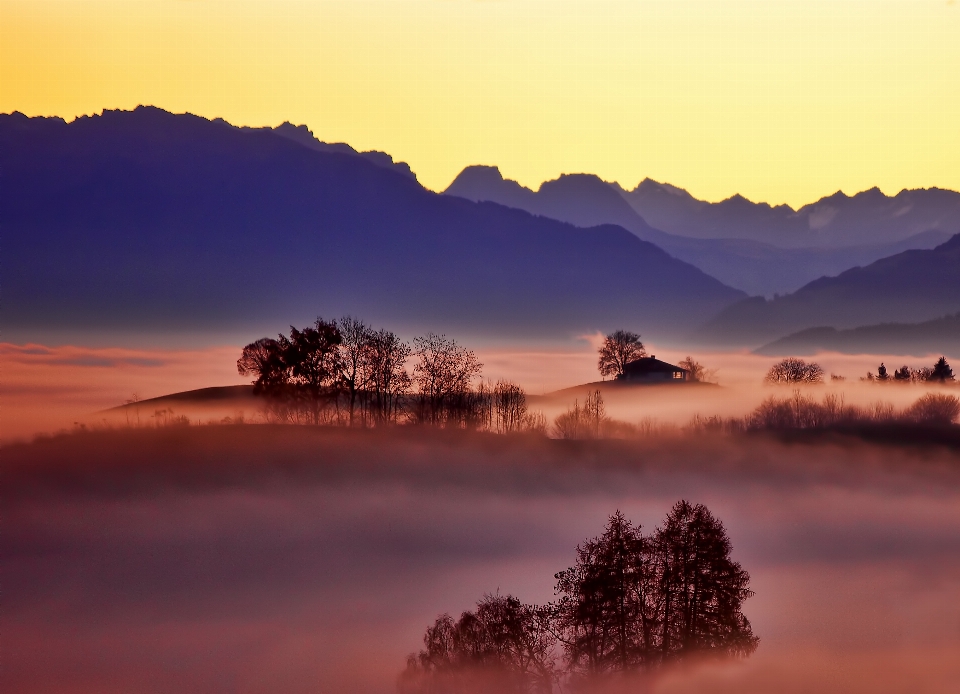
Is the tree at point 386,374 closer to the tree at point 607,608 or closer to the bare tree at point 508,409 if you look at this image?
the bare tree at point 508,409

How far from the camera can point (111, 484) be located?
→ 374 feet

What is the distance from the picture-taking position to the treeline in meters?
129

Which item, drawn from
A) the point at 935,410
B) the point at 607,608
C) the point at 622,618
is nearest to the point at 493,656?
the point at 607,608

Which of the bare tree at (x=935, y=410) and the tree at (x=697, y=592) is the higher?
the bare tree at (x=935, y=410)

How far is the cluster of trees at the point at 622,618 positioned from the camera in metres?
54.8

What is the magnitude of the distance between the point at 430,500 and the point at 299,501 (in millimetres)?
15486

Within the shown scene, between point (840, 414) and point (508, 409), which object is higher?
point (508, 409)

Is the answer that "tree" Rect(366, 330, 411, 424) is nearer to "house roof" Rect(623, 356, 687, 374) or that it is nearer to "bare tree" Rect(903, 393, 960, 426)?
"house roof" Rect(623, 356, 687, 374)

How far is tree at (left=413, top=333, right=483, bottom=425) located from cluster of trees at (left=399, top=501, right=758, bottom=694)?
7703 centimetres

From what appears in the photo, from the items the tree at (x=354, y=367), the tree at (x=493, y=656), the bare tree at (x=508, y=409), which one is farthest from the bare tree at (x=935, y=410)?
the tree at (x=493, y=656)

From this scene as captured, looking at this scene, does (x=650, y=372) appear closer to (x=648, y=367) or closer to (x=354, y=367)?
(x=648, y=367)

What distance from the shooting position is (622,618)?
55.4 metres

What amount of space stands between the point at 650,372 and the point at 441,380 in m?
61.1

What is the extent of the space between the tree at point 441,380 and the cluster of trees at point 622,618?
77030 millimetres
